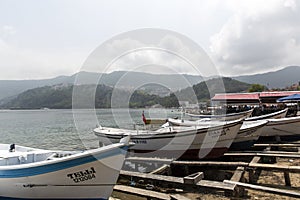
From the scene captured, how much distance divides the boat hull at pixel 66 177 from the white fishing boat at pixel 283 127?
37.9 feet

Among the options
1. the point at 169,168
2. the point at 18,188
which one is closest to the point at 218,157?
the point at 169,168

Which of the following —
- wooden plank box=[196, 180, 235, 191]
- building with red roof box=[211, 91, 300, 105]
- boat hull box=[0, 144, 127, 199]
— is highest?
building with red roof box=[211, 91, 300, 105]

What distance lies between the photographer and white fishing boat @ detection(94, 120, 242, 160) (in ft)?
35.8

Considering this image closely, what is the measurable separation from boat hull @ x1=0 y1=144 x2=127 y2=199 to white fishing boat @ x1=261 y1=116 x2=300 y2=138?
37.9 feet

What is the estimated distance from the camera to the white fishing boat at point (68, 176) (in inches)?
226

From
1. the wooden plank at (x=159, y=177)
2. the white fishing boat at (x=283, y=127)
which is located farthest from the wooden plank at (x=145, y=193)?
the white fishing boat at (x=283, y=127)

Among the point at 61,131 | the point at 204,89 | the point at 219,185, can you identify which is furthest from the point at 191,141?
the point at 61,131

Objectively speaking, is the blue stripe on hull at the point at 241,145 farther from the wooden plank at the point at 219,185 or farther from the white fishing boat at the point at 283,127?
the wooden plank at the point at 219,185

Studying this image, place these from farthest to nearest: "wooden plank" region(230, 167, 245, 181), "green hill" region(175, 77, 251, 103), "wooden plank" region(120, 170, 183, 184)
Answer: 1. "green hill" region(175, 77, 251, 103)
2. "wooden plank" region(230, 167, 245, 181)
3. "wooden plank" region(120, 170, 183, 184)

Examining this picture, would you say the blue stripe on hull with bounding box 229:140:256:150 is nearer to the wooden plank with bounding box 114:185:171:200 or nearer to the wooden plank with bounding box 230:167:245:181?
the wooden plank with bounding box 230:167:245:181

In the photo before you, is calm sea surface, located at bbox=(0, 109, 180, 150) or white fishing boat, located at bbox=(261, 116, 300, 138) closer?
white fishing boat, located at bbox=(261, 116, 300, 138)

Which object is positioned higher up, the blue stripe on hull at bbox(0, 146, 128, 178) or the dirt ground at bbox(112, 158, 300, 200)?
the blue stripe on hull at bbox(0, 146, 128, 178)

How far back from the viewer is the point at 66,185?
591 centimetres

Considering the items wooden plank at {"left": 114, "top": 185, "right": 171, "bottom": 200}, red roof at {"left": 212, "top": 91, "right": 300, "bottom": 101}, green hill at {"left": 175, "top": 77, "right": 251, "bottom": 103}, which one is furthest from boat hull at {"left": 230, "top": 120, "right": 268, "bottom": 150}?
red roof at {"left": 212, "top": 91, "right": 300, "bottom": 101}
